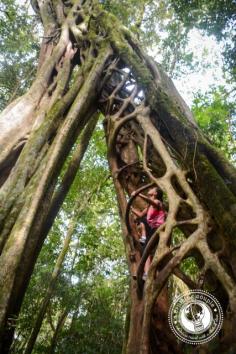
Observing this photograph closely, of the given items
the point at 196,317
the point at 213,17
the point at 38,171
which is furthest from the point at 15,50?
the point at 196,317

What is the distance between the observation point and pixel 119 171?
3660 millimetres

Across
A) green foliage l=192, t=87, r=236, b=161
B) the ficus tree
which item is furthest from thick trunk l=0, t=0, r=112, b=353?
green foliage l=192, t=87, r=236, b=161

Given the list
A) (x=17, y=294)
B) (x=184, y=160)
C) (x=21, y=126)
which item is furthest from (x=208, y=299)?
(x=21, y=126)

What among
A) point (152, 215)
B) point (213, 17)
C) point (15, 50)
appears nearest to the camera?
point (152, 215)

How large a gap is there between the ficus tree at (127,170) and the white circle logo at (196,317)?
0.07 metres

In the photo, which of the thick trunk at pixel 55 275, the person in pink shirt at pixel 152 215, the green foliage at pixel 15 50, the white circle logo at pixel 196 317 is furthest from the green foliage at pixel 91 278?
the white circle logo at pixel 196 317

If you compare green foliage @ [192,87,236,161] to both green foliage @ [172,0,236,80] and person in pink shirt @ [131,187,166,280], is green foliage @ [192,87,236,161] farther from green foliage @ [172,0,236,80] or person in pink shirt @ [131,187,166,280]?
person in pink shirt @ [131,187,166,280]

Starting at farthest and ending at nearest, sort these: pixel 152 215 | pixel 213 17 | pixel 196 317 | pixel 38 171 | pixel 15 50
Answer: pixel 15 50 → pixel 213 17 → pixel 152 215 → pixel 38 171 → pixel 196 317

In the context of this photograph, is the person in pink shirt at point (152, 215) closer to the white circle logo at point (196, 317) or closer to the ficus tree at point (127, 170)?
the ficus tree at point (127, 170)

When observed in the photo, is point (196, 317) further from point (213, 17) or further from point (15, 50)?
point (15, 50)

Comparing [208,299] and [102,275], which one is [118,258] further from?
[208,299]

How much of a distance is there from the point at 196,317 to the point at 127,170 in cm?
192

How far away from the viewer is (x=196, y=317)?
6.68 feet

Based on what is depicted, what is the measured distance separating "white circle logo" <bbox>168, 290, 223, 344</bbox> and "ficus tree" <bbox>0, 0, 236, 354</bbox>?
72mm
